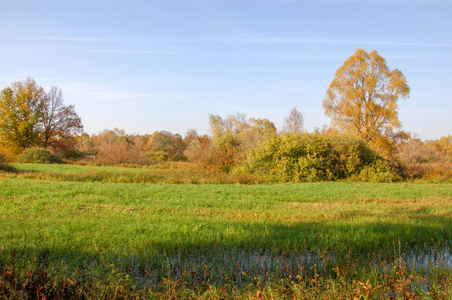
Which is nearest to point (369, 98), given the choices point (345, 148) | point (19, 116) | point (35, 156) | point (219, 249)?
point (345, 148)

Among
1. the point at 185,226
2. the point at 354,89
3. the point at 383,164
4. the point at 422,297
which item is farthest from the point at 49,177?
the point at 354,89

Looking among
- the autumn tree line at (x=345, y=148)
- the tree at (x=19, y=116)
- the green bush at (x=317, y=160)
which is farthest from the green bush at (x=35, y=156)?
the green bush at (x=317, y=160)

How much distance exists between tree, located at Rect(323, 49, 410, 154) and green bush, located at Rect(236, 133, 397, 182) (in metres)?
5.47

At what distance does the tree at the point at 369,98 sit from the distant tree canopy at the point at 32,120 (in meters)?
44.3

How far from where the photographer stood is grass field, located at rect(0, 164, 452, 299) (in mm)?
4484

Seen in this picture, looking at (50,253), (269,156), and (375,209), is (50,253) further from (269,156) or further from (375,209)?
(269,156)

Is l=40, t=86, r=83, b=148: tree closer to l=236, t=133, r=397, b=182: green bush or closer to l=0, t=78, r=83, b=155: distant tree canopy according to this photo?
l=0, t=78, r=83, b=155: distant tree canopy

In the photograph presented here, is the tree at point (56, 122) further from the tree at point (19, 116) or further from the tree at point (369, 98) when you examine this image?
the tree at point (369, 98)

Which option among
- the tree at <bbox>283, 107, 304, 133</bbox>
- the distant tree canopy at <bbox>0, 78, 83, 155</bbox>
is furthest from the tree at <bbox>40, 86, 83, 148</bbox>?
the tree at <bbox>283, 107, 304, 133</bbox>

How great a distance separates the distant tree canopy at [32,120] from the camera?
160ft

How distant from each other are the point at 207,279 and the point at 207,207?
5.82 meters

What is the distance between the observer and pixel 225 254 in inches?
241

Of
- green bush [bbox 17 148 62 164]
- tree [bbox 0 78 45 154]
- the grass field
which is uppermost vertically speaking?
tree [bbox 0 78 45 154]

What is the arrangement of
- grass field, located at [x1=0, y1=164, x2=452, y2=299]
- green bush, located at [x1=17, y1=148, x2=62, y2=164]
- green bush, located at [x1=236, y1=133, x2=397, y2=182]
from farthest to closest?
green bush, located at [x1=17, y1=148, x2=62, y2=164] < green bush, located at [x1=236, y1=133, x2=397, y2=182] < grass field, located at [x1=0, y1=164, x2=452, y2=299]
